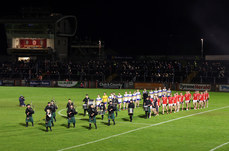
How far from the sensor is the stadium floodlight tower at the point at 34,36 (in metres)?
88.4

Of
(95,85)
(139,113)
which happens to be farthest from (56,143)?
(95,85)

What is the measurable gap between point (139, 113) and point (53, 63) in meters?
47.5

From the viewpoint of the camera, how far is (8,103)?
152 feet

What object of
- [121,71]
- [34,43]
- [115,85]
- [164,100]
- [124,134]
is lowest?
[124,134]

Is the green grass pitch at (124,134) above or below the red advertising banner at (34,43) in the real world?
below

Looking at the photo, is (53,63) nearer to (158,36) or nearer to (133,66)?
(133,66)

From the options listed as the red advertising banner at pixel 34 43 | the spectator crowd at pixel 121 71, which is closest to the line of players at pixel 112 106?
the spectator crowd at pixel 121 71

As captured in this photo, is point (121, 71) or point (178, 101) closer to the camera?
point (178, 101)

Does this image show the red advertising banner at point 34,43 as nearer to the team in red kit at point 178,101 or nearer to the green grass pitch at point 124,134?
the team in red kit at point 178,101

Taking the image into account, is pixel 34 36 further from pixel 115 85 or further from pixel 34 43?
pixel 115 85

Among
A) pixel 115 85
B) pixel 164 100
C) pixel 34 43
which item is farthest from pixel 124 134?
pixel 34 43

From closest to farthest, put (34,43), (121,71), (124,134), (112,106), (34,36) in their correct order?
(124,134) → (112,106) → (121,71) → (34,43) → (34,36)

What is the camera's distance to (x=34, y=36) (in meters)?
89.4

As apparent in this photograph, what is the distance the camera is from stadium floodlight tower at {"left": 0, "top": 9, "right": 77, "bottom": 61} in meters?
88.4
